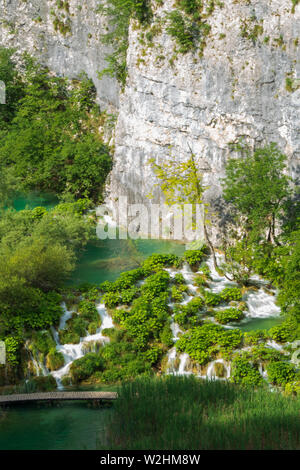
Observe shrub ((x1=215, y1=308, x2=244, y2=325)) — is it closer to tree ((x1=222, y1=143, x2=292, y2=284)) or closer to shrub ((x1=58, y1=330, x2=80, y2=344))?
tree ((x1=222, y1=143, x2=292, y2=284))

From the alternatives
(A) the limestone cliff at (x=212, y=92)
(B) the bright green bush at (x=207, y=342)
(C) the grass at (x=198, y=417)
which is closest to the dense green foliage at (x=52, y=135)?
(A) the limestone cliff at (x=212, y=92)

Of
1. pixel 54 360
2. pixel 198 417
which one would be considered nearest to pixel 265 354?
pixel 198 417

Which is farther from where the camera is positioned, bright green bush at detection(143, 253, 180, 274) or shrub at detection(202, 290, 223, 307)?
bright green bush at detection(143, 253, 180, 274)

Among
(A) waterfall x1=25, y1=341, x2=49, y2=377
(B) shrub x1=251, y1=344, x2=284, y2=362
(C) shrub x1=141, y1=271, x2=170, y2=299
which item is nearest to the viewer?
(B) shrub x1=251, y1=344, x2=284, y2=362

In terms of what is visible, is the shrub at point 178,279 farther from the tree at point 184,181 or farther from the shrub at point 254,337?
the shrub at point 254,337

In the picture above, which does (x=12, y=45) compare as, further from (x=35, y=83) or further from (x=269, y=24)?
(x=269, y=24)

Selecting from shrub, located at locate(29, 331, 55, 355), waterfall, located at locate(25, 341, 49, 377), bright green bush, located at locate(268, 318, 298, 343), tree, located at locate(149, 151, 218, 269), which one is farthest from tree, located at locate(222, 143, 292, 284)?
waterfall, located at locate(25, 341, 49, 377)

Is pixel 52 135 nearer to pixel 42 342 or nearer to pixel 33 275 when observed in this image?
pixel 33 275

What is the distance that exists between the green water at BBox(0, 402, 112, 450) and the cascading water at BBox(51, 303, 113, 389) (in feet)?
5.62

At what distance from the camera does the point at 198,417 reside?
1153 centimetres

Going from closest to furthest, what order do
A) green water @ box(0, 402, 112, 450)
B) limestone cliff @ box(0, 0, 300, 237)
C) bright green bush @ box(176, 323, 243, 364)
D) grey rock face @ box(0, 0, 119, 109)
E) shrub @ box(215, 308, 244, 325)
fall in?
green water @ box(0, 402, 112, 450), bright green bush @ box(176, 323, 243, 364), shrub @ box(215, 308, 244, 325), limestone cliff @ box(0, 0, 300, 237), grey rock face @ box(0, 0, 119, 109)

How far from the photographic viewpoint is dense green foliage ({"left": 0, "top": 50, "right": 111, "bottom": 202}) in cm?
2764

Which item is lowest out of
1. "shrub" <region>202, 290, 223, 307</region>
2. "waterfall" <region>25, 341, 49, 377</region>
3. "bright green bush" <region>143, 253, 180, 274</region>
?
"waterfall" <region>25, 341, 49, 377</region>

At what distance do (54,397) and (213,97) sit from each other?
1286cm
